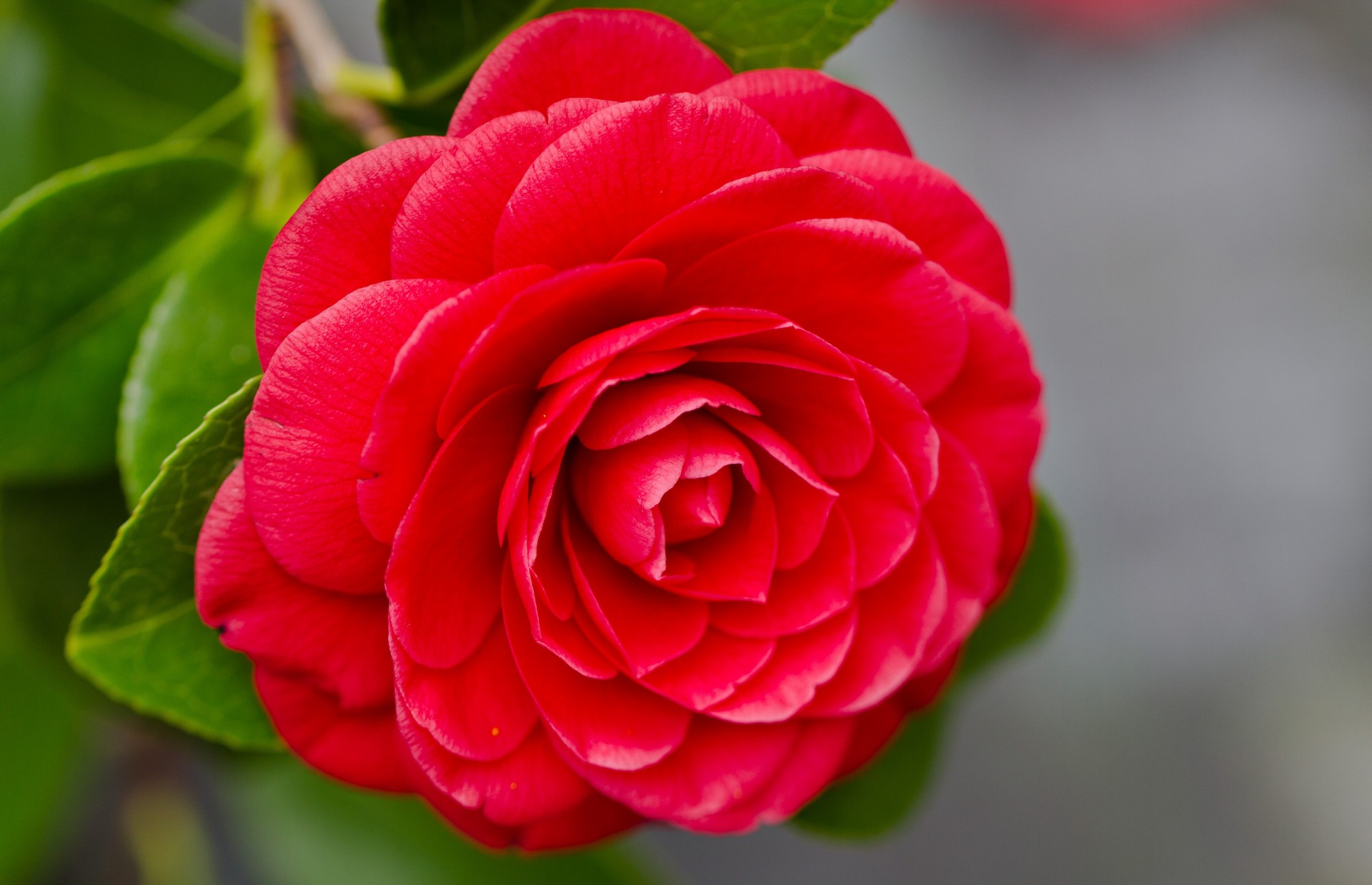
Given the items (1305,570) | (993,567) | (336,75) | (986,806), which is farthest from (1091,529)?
(336,75)

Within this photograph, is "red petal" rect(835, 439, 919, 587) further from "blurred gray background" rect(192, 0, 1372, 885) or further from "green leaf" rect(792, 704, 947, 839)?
"blurred gray background" rect(192, 0, 1372, 885)

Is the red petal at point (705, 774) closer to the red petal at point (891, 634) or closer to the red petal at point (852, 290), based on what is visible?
the red petal at point (891, 634)

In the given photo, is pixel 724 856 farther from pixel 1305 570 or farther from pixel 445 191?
pixel 445 191

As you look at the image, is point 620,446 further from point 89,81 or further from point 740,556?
point 89,81

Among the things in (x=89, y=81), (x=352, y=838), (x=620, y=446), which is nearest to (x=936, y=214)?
(x=620, y=446)

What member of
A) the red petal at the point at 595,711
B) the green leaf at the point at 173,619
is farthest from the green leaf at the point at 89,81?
the red petal at the point at 595,711
